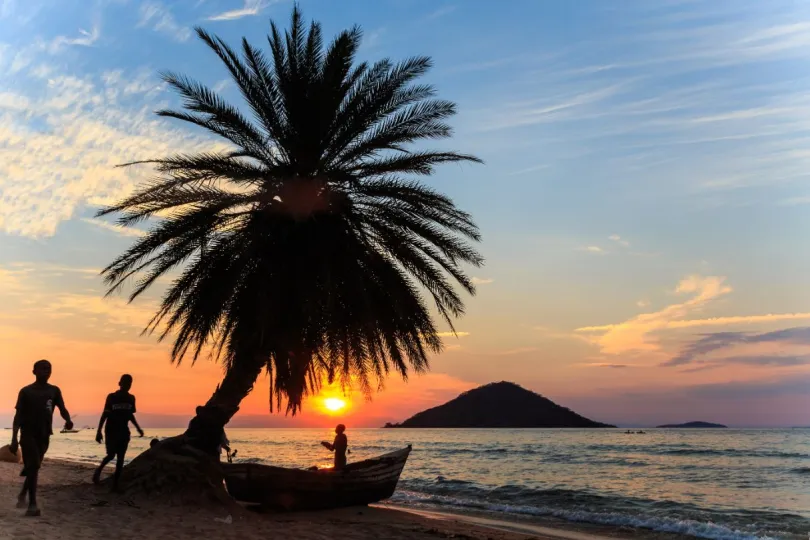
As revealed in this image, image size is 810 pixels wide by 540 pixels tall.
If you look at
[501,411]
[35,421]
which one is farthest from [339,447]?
[501,411]

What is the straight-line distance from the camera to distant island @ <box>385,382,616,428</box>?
18875 cm

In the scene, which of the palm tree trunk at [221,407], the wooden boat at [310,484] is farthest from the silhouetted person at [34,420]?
the palm tree trunk at [221,407]

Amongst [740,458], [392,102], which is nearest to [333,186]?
[392,102]

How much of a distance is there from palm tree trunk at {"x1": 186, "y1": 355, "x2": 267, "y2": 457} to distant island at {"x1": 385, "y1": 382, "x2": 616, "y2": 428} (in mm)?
180948

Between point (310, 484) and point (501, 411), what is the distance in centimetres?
18261

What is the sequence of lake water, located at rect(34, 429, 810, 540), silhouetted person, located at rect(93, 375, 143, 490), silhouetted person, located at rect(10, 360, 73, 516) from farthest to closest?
lake water, located at rect(34, 429, 810, 540), silhouetted person, located at rect(93, 375, 143, 490), silhouetted person, located at rect(10, 360, 73, 516)

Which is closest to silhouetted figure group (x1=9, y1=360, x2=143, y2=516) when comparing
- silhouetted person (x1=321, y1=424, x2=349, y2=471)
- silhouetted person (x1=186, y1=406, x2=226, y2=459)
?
silhouetted person (x1=186, y1=406, x2=226, y2=459)

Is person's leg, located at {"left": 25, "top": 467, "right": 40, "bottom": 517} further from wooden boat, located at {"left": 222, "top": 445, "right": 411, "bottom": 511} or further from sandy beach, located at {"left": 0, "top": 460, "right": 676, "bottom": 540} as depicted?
wooden boat, located at {"left": 222, "top": 445, "right": 411, "bottom": 511}

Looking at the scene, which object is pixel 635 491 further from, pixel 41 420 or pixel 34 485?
pixel 41 420

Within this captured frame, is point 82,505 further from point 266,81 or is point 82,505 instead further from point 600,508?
point 600,508

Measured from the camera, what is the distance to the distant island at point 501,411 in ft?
619

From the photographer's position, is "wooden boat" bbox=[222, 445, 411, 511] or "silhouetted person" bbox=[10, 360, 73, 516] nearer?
"silhouetted person" bbox=[10, 360, 73, 516]

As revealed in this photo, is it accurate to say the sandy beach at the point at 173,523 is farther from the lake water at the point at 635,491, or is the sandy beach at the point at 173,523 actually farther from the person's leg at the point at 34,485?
the lake water at the point at 635,491

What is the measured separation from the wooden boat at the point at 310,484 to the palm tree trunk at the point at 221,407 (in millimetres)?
1017
